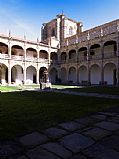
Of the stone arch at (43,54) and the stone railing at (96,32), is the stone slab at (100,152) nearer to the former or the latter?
the stone railing at (96,32)

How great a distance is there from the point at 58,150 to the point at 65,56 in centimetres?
3889

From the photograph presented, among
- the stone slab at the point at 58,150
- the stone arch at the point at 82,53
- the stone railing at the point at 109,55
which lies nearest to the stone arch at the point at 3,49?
the stone arch at the point at 82,53

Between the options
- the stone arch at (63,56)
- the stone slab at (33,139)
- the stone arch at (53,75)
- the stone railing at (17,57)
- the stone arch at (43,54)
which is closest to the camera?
the stone slab at (33,139)

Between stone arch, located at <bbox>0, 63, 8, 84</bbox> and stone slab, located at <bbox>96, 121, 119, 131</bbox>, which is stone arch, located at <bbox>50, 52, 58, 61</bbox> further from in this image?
stone slab, located at <bbox>96, 121, 119, 131</bbox>

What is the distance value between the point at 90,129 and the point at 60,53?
121 feet

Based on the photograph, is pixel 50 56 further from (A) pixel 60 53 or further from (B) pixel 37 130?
(B) pixel 37 130

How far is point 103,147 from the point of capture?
10.8ft

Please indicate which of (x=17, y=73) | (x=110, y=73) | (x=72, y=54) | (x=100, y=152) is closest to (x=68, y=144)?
(x=100, y=152)

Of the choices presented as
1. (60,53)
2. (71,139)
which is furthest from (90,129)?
(60,53)

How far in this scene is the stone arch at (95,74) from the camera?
35131mm

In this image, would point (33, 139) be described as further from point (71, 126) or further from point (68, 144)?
point (71, 126)

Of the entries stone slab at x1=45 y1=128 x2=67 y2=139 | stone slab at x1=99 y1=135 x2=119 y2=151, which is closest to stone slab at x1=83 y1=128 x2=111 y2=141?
stone slab at x1=99 y1=135 x2=119 y2=151

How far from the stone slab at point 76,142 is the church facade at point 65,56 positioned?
1043 inches

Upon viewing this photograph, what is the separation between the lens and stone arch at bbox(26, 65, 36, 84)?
3819 centimetres
